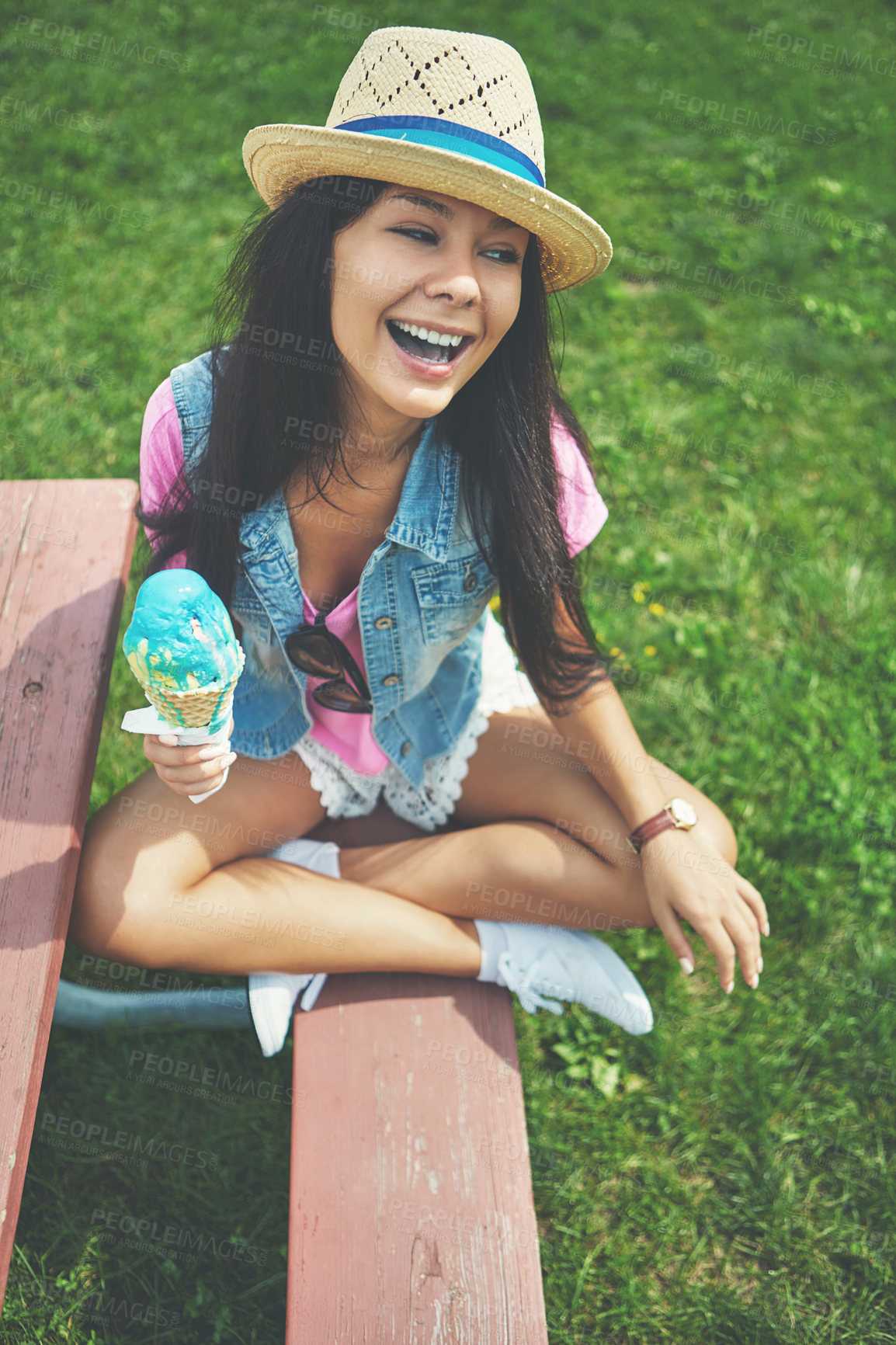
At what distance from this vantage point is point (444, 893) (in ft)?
7.57

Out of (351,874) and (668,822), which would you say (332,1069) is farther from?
(668,822)

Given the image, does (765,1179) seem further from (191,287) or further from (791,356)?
(191,287)

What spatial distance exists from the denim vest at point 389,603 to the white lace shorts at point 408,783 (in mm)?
54

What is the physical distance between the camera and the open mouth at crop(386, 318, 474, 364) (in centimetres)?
175

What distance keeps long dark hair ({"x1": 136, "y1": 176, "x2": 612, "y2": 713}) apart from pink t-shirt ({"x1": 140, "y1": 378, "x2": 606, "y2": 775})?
0.05 metres

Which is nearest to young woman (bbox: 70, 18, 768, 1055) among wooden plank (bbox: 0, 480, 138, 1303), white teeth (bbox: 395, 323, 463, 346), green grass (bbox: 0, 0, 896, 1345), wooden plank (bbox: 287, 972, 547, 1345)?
white teeth (bbox: 395, 323, 463, 346)

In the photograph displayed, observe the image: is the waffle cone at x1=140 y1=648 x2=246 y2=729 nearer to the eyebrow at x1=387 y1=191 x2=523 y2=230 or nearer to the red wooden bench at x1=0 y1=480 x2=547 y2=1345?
the red wooden bench at x1=0 y1=480 x2=547 y2=1345

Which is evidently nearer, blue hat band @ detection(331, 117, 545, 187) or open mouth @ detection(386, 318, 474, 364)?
blue hat band @ detection(331, 117, 545, 187)

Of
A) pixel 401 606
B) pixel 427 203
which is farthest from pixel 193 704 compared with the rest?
pixel 427 203

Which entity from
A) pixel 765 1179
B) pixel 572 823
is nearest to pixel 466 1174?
pixel 572 823

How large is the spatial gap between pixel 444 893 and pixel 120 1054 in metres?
0.95

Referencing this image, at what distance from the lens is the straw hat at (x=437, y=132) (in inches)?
59.9

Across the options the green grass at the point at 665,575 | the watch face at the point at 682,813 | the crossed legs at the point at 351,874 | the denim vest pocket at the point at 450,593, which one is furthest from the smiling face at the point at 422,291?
the green grass at the point at 665,575

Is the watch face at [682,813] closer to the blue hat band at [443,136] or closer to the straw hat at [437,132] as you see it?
the straw hat at [437,132]
